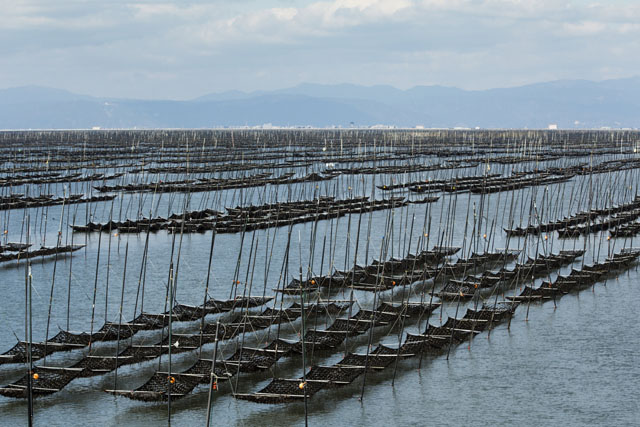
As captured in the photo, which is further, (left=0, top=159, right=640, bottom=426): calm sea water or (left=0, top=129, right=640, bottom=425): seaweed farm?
(left=0, top=129, right=640, bottom=425): seaweed farm

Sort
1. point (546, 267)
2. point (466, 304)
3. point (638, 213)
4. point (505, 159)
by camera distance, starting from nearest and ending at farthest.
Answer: point (466, 304)
point (546, 267)
point (638, 213)
point (505, 159)

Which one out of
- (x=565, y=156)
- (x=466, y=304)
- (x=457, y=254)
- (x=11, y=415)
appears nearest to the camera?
(x=11, y=415)

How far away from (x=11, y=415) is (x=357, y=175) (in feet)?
239

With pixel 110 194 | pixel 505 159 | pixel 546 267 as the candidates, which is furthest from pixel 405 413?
pixel 505 159

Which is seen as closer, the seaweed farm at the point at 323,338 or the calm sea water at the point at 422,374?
the calm sea water at the point at 422,374

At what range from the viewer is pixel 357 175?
93.6m

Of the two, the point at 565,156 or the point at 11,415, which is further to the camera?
the point at 565,156

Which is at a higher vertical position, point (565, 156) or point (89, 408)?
point (565, 156)

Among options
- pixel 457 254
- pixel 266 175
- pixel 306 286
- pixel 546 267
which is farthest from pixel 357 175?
pixel 306 286

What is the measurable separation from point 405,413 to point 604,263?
2165cm

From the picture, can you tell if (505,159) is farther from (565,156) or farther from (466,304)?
(466,304)

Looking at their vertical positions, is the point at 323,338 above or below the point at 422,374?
above

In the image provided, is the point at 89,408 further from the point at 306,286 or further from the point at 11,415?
the point at 306,286

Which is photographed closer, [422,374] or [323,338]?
[422,374]
